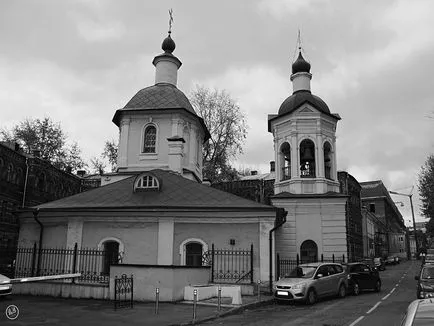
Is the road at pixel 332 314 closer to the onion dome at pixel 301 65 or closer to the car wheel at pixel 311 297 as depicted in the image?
the car wheel at pixel 311 297

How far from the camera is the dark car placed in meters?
18.3

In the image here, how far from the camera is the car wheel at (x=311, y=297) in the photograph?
1545 cm

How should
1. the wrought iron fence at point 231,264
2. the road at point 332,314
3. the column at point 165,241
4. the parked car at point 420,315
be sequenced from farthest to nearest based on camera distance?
the column at point 165,241, the wrought iron fence at point 231,264, the road at point 332,314, the parked car at point 420,315

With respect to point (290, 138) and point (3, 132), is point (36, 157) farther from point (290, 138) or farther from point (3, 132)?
point (290, 138)

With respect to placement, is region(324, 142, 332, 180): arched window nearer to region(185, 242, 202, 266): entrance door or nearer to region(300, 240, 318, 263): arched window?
region(300, 240, 318, 263): arched window

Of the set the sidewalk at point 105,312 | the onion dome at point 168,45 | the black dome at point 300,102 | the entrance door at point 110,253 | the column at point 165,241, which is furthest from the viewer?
the onion dome at point 168,45

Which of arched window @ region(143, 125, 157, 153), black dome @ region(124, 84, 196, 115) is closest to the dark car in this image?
arched window @ region(143, 125, 157, 153)

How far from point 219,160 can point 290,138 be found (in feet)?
57.5

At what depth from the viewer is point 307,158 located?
22703 millimetres

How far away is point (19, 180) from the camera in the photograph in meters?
35.6

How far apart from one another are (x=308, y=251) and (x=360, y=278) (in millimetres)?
3290

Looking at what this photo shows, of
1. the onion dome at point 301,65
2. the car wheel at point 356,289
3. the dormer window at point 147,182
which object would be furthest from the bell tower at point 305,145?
the dormer window at point 147,182

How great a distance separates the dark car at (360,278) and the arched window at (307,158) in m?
5.47

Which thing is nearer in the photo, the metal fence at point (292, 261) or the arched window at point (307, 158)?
the metal fence at point (292, 261)
